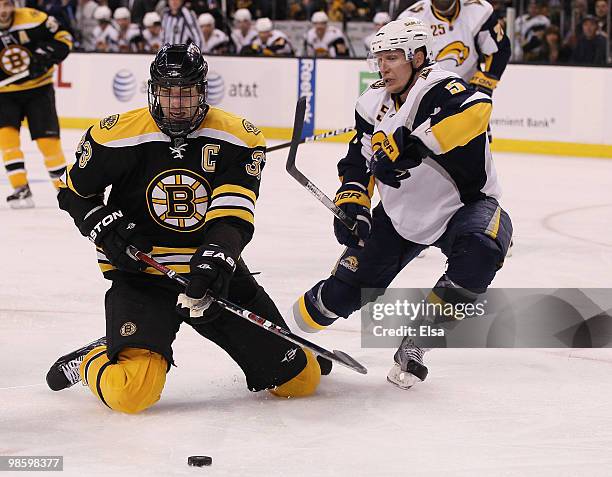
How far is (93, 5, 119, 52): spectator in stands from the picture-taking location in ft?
37.6

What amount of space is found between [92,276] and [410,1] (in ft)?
10.5

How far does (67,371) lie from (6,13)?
394 centimetres

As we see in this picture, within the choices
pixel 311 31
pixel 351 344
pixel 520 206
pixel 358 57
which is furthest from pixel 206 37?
pixel 351 344

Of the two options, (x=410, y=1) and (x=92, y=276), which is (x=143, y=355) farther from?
(x=410, y=1)

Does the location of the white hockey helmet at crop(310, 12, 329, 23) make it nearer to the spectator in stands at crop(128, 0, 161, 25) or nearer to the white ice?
the spectator in stands at crop(128, 0, 161, 25)

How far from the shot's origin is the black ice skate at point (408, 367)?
10.6 feet

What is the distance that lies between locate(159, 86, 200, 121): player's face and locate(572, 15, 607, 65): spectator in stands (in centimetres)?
671

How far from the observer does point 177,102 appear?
300 centimetres

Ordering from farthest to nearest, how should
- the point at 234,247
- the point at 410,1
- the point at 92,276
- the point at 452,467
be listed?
the point at 410,1
the point at 92,276
the point at 234,247
the point at 452,467

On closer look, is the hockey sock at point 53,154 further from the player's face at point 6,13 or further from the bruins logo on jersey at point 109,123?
the bruins logo on jersey at point 109,123

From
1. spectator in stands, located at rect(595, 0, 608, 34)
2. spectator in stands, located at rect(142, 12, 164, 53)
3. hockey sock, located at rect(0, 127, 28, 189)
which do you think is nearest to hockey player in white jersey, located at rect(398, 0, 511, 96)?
hockey sock, located at rect(0, 127, 28, 189)

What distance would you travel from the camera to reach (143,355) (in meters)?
3.01

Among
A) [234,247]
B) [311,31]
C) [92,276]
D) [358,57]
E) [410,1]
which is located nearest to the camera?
[234,247]

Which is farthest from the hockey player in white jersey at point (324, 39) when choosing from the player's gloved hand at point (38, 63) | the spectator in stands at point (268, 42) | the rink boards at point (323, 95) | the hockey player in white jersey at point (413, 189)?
the hockey player in white jersey at point (413, 189)
